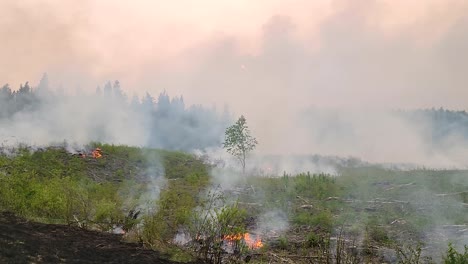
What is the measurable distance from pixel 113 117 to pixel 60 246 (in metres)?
46.6

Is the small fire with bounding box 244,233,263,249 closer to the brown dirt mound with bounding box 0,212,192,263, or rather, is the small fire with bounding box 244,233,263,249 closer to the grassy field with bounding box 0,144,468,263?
the grassy field with bounding box 0,144,468,263

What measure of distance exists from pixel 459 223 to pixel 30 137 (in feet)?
98.5

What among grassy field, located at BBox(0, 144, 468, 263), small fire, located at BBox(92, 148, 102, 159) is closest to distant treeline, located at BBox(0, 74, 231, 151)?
small fire, located at BBox(92, 148, 102, 159)

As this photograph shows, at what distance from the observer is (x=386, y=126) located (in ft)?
195

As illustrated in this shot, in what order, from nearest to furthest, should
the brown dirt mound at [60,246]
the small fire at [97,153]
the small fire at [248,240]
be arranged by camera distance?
the brown dirt mound at [60,246]
the small fire at [248,240]
the small fire at [97,153]

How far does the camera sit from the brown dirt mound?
21.1 feet

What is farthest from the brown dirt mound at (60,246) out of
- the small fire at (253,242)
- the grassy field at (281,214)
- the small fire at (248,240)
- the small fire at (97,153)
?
the small fire at (97,153)

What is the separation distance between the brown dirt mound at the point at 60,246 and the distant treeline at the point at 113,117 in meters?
25.5

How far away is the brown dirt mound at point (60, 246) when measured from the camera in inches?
253

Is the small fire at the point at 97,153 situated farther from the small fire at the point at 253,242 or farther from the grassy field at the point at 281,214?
the small fire at the point at 253,242

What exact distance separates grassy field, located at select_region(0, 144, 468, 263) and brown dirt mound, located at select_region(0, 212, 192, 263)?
99cm

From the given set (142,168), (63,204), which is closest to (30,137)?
(142,168)

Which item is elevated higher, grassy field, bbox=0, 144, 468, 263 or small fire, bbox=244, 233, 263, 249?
grassy field, bbox=0, 144, 468, 263

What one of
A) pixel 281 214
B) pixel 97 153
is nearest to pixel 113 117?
pixel 97 153
